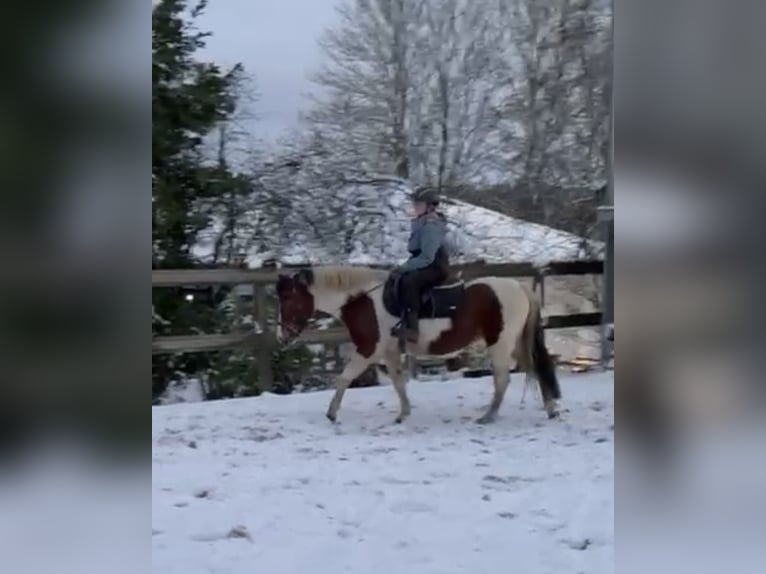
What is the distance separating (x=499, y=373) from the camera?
2.05m

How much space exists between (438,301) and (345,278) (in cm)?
25

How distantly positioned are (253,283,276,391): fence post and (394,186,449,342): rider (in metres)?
0.34

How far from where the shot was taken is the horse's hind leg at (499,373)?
2027 mm

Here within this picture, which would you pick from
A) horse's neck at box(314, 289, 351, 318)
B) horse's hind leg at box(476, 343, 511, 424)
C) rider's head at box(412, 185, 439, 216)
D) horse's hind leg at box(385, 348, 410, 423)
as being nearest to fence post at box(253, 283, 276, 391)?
horse's neck at box(314, 289, 351, 318)

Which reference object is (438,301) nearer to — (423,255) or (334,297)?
(423,255)

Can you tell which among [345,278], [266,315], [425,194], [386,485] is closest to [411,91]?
[425,194]

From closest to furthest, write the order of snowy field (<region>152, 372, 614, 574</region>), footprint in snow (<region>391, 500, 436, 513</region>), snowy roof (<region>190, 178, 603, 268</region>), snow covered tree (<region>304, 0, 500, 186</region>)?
snowy field (<region>152, 372, 614, 574</region>), footprint in snow (<region>391, 500, 436, 513</region>), snow covered tree (<region>304, 0, 500, 186</region>), snowy roof (<region>190, 178, 603, 268</region>)

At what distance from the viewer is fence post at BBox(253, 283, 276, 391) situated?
77.7 inches

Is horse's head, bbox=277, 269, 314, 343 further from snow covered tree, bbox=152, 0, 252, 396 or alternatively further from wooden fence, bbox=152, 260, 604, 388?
snow covered tree, bbox=152, 0, 252, 396

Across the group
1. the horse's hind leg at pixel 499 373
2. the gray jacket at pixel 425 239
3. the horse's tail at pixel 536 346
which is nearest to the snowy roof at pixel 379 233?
the gray jacket at pixel 425 239

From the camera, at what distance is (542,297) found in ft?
6.57
